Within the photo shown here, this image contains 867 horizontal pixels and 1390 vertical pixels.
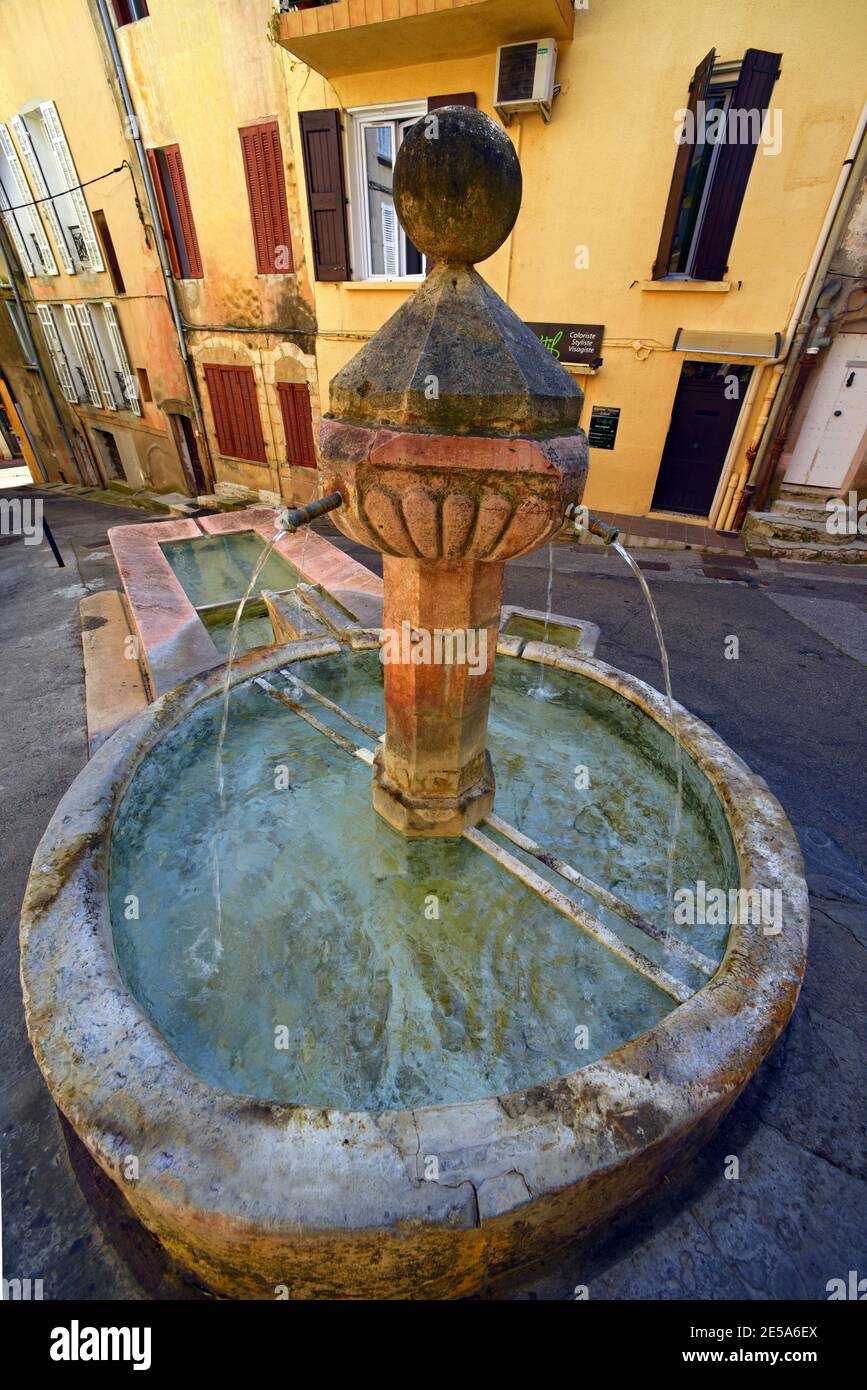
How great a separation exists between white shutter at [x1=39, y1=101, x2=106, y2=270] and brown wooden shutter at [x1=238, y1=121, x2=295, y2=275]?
5836 mm

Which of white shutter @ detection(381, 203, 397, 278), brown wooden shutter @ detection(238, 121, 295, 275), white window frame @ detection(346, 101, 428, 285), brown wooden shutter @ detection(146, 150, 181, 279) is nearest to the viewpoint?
white window frame @ detection(346, 101, 428, 285)

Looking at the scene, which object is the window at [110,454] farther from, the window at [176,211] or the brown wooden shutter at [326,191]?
the brown wooden shutter at [326,191]

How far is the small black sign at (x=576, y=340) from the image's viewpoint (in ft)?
30.2

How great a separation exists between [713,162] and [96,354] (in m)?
15.0

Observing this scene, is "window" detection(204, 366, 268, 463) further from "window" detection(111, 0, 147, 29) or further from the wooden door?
the wooden door

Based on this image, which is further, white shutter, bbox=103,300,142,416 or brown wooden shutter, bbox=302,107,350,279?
white shutter, bbox=103,300,142,416

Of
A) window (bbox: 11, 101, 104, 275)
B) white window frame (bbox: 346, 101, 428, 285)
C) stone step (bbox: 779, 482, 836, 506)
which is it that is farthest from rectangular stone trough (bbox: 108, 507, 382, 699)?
window (bbox: 11, 101, 104, 275)

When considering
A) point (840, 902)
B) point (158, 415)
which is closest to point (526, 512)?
point (840, 902)

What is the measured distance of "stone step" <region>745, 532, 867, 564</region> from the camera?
950 centimetres

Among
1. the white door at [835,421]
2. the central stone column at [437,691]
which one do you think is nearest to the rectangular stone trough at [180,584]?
the central stone column at [437,691]

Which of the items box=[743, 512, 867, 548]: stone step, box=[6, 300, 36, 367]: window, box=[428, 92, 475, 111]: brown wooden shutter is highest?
box=[428, 92, 475, 111]: brown wooden shutter

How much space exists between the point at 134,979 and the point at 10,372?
2355 cm

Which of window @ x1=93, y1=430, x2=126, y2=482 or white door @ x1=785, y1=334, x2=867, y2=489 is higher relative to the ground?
white door @ x1=785, y1=334, x2=867, y2=489
